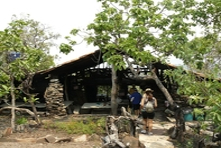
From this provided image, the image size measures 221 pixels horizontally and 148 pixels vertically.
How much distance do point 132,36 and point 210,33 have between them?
439cm

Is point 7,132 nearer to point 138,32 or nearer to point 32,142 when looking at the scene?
point 32,142

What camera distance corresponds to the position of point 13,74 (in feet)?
33.6

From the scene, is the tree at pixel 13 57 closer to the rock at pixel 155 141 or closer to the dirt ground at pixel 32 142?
the dirt ground at pixel 32 142

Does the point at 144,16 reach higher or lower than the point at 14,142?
higher

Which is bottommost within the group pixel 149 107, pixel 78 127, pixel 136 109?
pixel 78 127

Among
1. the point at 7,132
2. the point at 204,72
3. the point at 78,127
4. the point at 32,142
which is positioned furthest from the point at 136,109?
the point at 204,72

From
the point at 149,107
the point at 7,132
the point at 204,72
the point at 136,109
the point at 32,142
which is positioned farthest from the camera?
the point at 136,109

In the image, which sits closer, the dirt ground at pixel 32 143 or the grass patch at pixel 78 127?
the dirt ground at pixel 32 143

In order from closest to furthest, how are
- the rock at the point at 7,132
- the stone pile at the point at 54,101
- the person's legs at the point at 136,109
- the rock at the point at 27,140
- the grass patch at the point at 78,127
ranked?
1. the rock at the point at 27,140
2. the rock at the point at 7,132
3. the grass patch at the point at 78,127
4. the person's legs at the point at 136,109
5. the stone pile at the point at 54,101

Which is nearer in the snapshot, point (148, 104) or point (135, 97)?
point (148, 104)

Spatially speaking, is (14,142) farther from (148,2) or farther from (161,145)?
(148,2)

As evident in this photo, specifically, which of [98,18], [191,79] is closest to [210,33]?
[98,18]

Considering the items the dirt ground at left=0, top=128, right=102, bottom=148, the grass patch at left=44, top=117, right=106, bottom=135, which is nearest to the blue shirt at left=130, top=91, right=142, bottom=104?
the grass patch at left=44, top=117, right=106, bottom=135

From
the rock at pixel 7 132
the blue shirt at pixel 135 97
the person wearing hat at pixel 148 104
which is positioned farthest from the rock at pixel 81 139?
the blue shirt at pixel 135 97
